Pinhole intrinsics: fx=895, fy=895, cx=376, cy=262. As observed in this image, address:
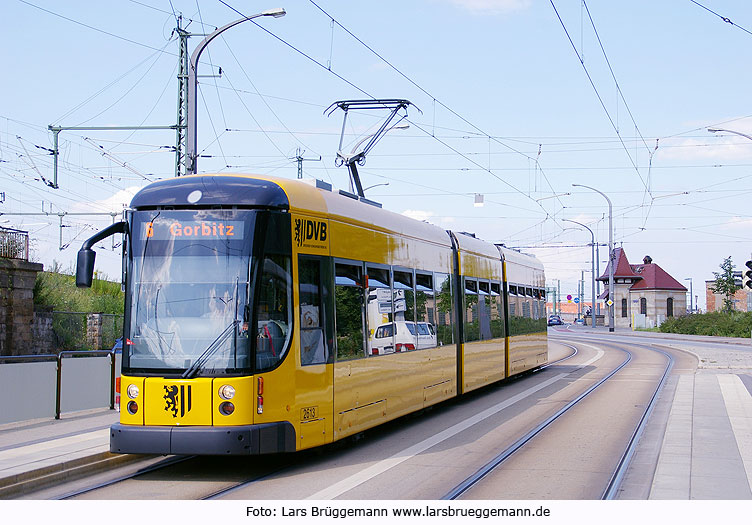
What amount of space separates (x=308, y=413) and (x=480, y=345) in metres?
8.83

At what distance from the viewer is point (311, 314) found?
10070 millimetres

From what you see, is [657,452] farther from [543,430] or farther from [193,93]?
[193,93]

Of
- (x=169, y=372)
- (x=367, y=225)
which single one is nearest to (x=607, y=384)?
(x=367, y=225)

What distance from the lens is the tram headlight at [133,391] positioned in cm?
934

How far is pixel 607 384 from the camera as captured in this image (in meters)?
22.0

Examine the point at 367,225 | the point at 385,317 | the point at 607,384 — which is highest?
the point at 367,225

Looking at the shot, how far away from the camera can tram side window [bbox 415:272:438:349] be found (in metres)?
13.9

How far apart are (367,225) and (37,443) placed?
4.97m

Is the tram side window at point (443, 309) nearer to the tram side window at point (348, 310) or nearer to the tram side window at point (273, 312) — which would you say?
the tram side window at point (348, 310)

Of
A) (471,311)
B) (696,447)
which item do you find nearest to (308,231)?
(696,447)

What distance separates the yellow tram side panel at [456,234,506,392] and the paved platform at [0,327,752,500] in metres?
3.47

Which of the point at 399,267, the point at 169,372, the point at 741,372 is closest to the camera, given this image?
the point at 169,372

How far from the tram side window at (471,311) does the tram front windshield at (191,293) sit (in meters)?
8.18
